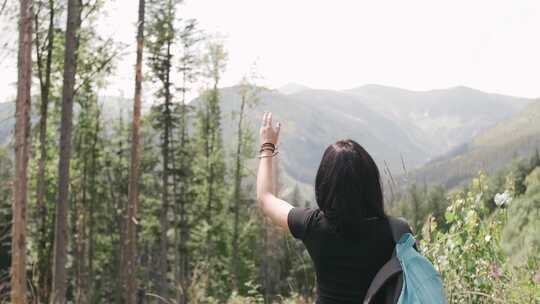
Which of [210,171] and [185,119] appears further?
[210,171]

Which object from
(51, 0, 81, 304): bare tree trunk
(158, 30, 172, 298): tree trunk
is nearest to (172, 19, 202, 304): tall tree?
(158, 30, 172, 298): tree trunk

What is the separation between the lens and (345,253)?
6.59 ft

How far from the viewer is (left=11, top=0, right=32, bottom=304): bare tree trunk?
809 cm

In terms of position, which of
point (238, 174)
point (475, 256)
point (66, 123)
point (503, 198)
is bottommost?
point (238, 174)

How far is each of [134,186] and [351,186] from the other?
13155 mm

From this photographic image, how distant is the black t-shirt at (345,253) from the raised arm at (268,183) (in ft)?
0.41

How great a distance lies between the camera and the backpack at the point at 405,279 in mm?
1795

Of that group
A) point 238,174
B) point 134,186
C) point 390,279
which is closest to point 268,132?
point 390,279

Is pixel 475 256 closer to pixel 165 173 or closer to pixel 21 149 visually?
pixel 21 149

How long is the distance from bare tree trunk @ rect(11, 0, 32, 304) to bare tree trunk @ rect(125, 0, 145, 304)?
5.51m

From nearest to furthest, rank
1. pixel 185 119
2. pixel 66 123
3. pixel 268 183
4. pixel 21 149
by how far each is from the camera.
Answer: pixel 268 183 → pixel 21 149 → pixel 66 123 → pixel 185 119

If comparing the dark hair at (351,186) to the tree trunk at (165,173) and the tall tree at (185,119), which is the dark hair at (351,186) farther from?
the tree trunk at (165,173)

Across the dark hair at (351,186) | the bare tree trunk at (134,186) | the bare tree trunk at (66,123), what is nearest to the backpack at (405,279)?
the dark hair at (351,186)

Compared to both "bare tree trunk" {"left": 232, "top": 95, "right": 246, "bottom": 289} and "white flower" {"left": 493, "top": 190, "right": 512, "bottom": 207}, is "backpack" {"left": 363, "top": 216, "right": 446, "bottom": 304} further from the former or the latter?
"bare tree trunk" {"left": 232, "top": 95, "right": 246, "bottom": 289}
